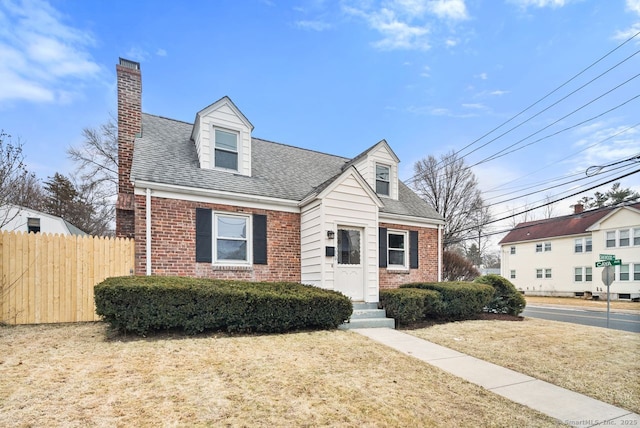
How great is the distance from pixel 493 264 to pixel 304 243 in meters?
54.3

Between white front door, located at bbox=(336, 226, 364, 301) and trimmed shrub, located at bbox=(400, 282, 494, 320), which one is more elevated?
white front door, located at bbox=(336, 226, 364, 301)

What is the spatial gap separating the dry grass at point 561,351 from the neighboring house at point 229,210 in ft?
9.36

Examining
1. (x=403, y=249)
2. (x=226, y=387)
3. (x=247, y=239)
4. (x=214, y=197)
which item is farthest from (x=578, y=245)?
(x=226, y=387)

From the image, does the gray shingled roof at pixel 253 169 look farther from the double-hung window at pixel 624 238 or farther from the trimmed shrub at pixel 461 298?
the double-hung window at pixel 624 238

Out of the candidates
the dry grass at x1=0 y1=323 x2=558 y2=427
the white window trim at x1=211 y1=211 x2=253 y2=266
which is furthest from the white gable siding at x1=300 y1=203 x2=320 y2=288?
the dry grass at x1=0 y1=323 x2=558 y2=427

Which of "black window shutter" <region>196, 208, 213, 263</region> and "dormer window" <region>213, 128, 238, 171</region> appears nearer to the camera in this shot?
"black window shutter" <region>196, 208, 213, 263</region>

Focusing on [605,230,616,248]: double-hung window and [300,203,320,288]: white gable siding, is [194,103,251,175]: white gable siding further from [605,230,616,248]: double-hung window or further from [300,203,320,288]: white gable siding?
[605,230,616,248]: double-hung window

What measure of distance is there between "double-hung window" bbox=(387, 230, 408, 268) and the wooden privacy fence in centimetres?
807

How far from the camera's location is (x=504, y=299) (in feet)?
36.3

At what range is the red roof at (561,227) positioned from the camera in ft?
87.5

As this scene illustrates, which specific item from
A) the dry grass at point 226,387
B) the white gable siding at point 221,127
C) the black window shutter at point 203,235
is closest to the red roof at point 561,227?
the white gable siding at point 221,127

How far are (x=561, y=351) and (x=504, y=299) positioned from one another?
5063 millimetres

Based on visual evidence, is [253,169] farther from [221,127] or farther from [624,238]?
[624,238]

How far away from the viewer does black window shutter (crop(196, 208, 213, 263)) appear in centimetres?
827
